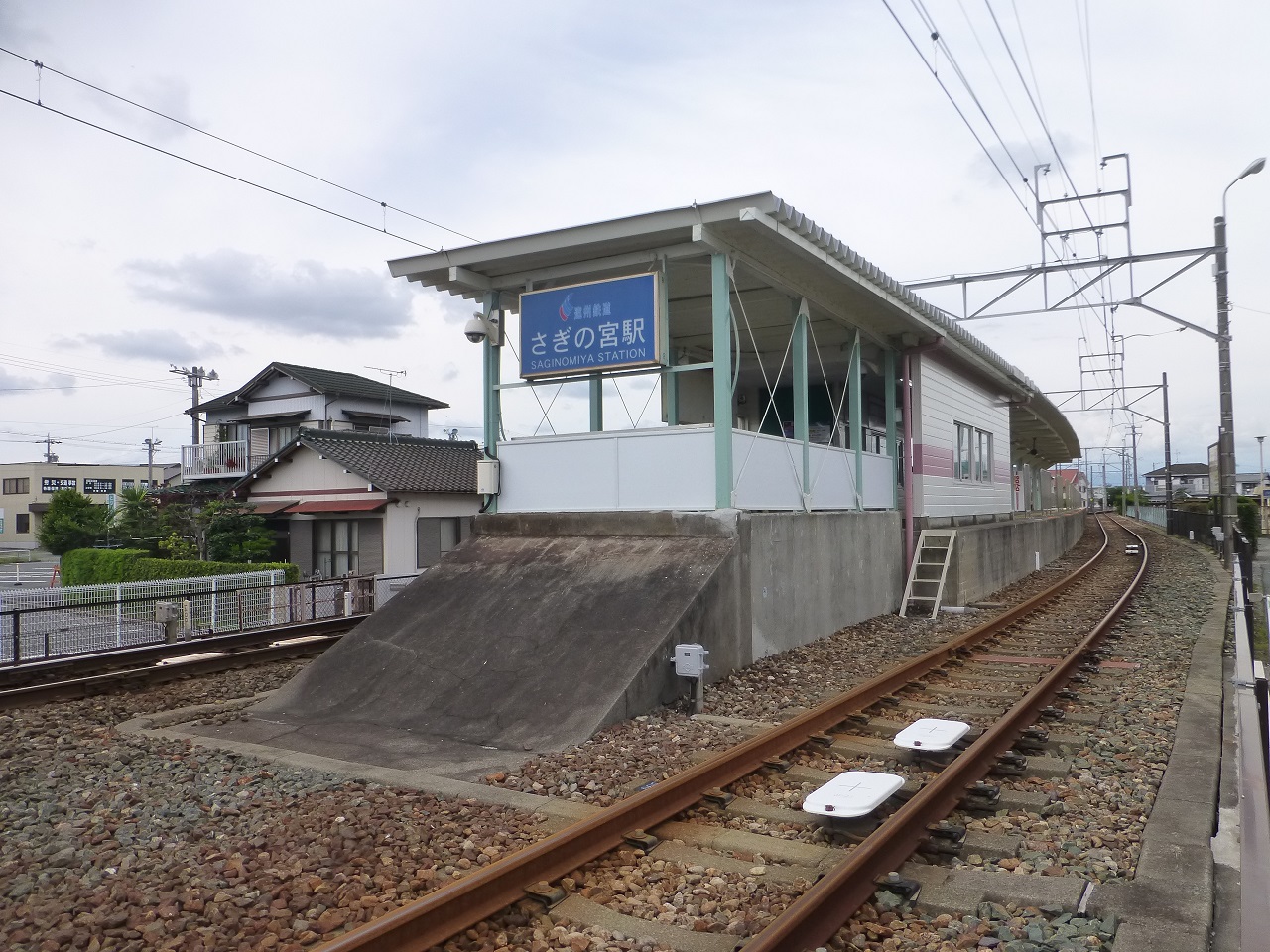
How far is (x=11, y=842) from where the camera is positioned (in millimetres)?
4914

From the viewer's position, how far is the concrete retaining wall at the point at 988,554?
1492 cm

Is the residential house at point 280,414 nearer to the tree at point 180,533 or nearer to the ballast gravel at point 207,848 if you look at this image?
the tree at point 180,533

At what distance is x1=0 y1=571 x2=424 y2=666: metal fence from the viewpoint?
13766 mm

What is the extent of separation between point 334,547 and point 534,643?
1825 cm

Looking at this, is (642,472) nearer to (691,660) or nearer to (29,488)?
(691,660)

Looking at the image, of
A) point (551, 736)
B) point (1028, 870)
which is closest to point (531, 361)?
point (551, 736)

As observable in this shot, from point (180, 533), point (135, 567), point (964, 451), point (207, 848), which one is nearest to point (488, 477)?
point (207, 848)

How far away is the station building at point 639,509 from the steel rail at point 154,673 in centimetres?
283

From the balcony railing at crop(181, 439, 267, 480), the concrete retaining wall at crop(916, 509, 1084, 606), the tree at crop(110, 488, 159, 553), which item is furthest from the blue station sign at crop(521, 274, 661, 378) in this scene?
the balcony railing at crop(181, 439, 267, 480)

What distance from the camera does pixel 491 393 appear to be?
11.9 metres

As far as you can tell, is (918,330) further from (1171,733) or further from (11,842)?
(11,842)

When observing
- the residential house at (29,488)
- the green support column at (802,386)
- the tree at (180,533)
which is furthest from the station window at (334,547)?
the residential house at (29,488)

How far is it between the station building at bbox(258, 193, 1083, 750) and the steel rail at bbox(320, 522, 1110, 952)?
145 cm

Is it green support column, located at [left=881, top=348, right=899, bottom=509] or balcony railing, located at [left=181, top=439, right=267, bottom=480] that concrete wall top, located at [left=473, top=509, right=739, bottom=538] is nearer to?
green support column, located at [left=881, top=348, right=899, bottom=509]
